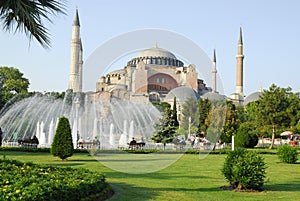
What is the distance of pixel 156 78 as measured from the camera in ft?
56.9

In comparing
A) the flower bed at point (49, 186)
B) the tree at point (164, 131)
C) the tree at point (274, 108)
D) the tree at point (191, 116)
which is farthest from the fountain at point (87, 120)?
the flower bed at point (49, 186)

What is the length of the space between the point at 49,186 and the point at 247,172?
418cm

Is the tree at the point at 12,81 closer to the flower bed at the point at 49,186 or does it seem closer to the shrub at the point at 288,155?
the shrub at the point at 288,155

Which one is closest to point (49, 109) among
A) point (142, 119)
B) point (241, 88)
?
point (142, 119)

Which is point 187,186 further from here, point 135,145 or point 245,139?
point 245,139

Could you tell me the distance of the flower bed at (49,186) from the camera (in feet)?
15.1

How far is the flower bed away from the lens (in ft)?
15.1

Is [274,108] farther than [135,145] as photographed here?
Yes

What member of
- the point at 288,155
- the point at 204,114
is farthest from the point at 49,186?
the point at 288,155

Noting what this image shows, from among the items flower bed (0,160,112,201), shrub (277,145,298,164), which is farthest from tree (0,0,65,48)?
shrub (277,145,298,164)

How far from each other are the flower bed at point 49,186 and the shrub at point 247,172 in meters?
2.51

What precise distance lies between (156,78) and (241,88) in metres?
56.9

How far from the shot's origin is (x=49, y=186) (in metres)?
5.07

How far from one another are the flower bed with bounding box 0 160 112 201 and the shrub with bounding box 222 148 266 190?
2511mm
